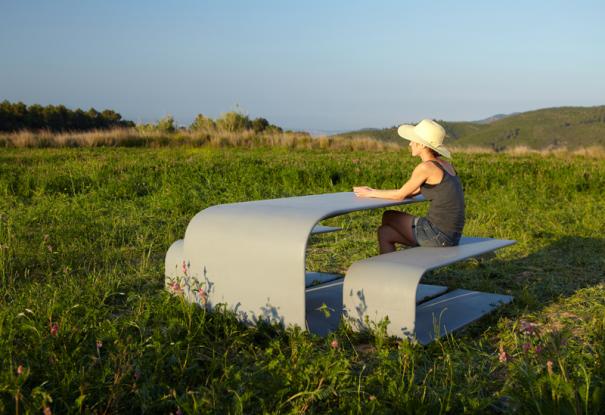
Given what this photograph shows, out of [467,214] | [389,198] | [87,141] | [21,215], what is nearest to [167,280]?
[389,198]

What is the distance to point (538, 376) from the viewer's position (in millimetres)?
3082

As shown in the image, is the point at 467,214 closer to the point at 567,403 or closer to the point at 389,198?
the point at 389,198

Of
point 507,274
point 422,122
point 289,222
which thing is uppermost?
point 422,122

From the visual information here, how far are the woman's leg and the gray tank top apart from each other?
0.22 metres

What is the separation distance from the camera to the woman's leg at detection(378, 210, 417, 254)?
510 centimetres

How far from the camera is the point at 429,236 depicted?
4945 millimetres

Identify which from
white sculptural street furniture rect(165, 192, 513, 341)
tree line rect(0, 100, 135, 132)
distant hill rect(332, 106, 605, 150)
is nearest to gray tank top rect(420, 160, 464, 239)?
white sculptural street furniture rect(165, 192, 513, 341)

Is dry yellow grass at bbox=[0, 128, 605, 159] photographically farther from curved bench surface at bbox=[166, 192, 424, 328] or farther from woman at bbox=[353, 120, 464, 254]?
curved bench surface at bbox=[166, 192, 424, 328]

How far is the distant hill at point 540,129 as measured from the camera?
91812 millimetres

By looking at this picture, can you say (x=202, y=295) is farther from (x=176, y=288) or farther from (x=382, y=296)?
(x=382, y=296)

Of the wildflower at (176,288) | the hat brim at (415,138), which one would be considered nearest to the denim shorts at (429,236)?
the hat brim at (415,138)

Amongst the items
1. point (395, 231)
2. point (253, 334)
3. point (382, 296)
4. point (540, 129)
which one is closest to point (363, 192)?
point (395, 231)

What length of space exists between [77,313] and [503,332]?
8.96 feet

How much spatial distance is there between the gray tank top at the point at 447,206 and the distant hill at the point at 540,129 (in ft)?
283
